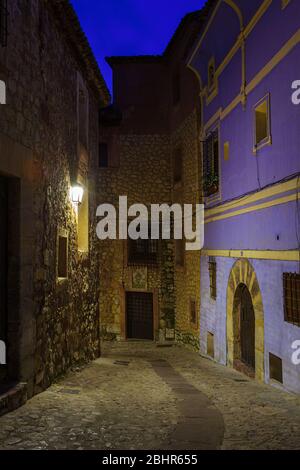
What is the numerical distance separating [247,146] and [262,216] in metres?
1.72

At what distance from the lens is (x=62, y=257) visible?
863cm

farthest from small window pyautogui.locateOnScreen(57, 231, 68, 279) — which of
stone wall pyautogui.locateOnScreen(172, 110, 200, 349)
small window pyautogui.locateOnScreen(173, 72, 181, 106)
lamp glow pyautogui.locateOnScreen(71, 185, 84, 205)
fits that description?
small window pyautogui.locateOnScreen(173, 72, 181, 106)

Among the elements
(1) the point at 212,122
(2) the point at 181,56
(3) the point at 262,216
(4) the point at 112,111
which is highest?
(2) the point at 181,56

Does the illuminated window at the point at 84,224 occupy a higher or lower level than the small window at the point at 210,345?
higher

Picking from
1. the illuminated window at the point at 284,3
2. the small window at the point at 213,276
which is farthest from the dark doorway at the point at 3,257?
the small window at the point at 213,276

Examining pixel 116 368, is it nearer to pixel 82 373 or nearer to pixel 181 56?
pixel 82 373

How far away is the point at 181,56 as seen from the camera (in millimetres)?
16328

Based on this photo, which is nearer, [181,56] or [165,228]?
[181,56]

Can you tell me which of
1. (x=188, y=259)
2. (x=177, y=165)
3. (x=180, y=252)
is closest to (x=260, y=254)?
(x=188, y=259)

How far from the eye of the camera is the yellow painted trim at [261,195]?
7387mm

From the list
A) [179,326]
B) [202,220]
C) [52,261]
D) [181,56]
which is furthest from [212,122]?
[179,326]

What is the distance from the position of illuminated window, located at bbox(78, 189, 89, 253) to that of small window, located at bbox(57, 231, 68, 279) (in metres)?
1.87

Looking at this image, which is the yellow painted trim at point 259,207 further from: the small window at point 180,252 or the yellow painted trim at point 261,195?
the small window at point 180,252

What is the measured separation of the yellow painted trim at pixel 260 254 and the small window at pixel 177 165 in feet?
17.2
